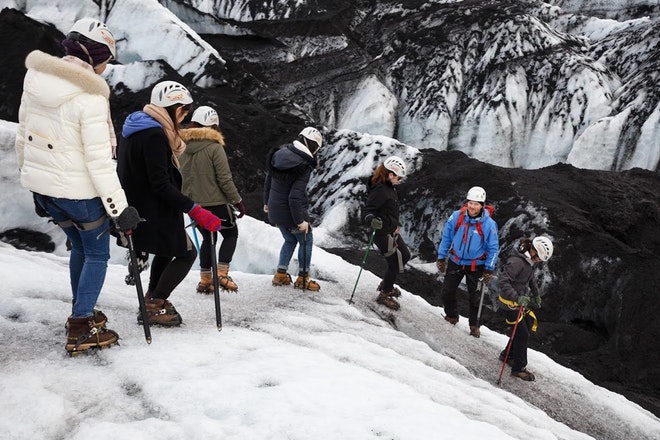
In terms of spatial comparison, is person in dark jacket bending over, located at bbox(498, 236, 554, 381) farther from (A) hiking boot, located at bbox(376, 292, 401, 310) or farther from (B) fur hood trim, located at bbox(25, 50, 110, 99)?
(B) fur hood trim, located at bbox(25, 50, 110, 99)

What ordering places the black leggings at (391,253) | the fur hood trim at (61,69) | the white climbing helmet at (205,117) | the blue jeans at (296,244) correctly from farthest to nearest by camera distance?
1. the black leggings at (391,253)
2. the blue jeans at (296,244)
3. the white climbing helmet at (205,117)
4. the fur hood trim at (61,69)

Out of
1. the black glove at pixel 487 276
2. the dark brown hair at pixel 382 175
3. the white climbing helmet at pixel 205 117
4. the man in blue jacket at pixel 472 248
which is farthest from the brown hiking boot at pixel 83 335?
the black glove at pixel 487 276

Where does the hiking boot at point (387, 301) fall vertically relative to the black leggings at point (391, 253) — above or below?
below

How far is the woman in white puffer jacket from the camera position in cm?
310

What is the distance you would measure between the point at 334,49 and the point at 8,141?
20410 mm

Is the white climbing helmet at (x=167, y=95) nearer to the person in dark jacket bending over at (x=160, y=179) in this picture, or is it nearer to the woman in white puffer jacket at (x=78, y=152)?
the person in dark jacket bending over at (x=160, y=179)

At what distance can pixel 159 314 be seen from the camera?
432 centimetres

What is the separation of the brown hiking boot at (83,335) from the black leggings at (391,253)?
12.6ft

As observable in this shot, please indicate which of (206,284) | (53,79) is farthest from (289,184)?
(53,79)

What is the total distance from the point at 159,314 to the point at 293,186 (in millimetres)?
2266

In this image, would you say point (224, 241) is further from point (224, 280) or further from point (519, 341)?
point (519, 341)

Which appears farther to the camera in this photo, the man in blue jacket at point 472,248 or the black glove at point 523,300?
the man in blue jacket at point 472,248

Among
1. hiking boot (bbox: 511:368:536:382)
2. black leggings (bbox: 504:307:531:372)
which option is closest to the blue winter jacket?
black leggings (bbox: 504:307:531:372)

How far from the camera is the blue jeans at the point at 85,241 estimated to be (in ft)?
10.8
